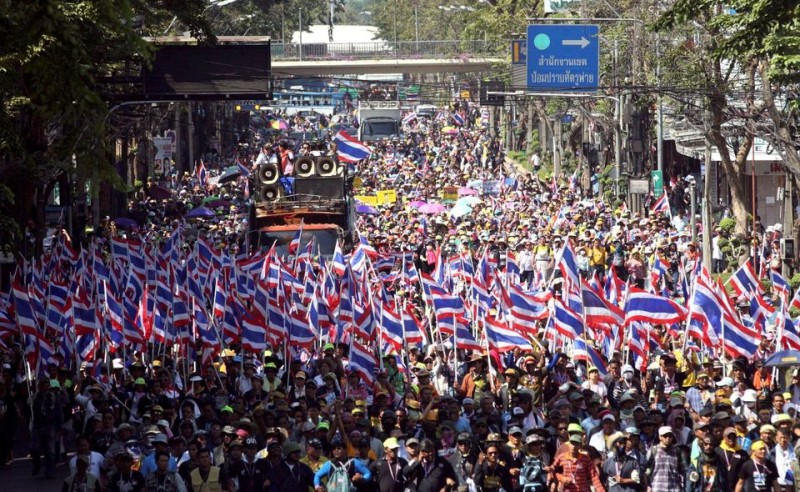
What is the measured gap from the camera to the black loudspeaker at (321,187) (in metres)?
34.3

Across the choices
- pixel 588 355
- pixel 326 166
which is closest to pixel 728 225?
pixel 326 166

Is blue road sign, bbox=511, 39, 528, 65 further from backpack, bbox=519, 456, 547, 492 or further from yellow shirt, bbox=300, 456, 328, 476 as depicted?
backpack, bbox=519, 456, 547, 492

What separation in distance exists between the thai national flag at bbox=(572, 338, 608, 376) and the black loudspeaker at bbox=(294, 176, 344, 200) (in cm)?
1531

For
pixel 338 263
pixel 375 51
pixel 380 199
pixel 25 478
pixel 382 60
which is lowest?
pixel 25 478

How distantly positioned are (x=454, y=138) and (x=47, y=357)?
6803 cm

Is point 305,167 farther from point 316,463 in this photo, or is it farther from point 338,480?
point 338,480

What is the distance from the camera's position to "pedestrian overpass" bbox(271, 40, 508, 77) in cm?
7369

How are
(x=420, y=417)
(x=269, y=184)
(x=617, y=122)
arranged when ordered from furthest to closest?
1. (x=617, y=122)
2. (x=269, y=184)
3. (x=420, y=417)

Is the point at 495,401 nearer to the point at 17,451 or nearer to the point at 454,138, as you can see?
the point at 17,451

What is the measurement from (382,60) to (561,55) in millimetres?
39217

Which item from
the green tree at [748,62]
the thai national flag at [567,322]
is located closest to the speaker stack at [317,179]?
the green tree at [748,62]

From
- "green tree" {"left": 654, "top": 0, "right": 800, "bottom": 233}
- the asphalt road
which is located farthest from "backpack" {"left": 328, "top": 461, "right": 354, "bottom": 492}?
"green tree" {"left": 654, "top": 0, "right": 800, "bottom": 233}

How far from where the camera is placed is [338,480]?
1379cm

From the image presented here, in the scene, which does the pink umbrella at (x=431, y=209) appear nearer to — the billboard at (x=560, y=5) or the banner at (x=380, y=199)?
the banner at (x=380, y=199)
